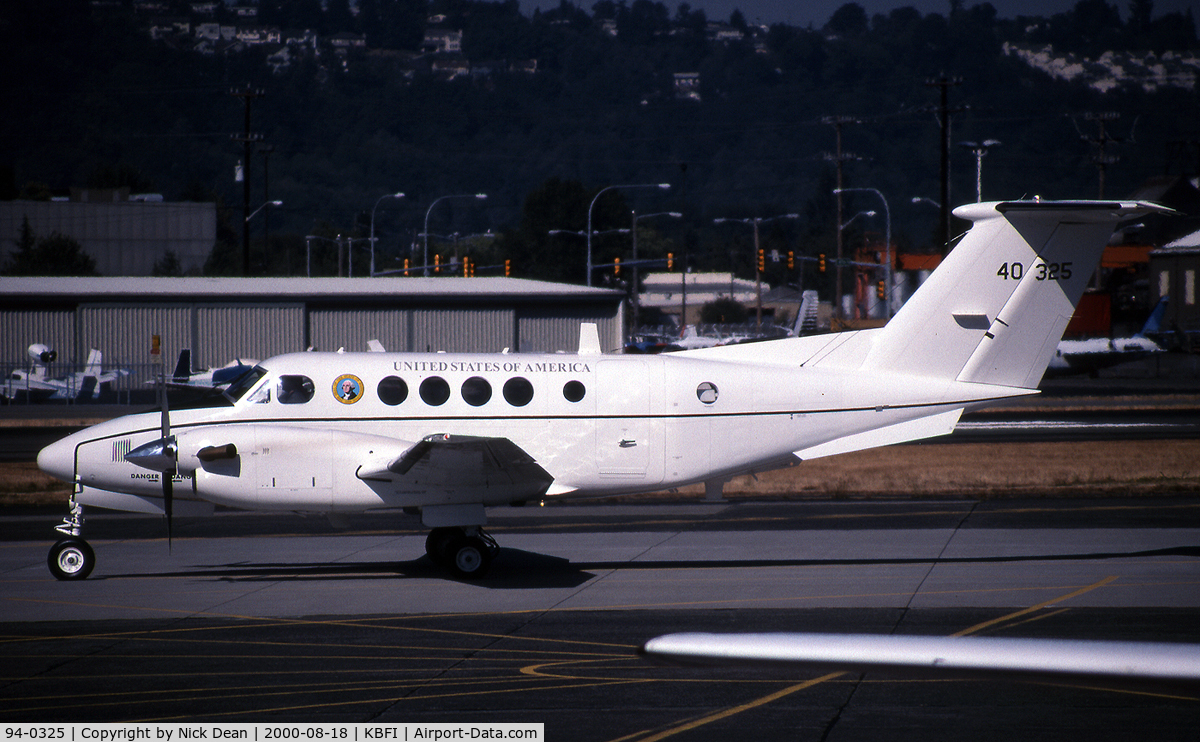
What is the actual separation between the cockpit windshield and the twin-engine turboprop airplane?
29mm

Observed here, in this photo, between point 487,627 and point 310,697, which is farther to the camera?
point 487,627

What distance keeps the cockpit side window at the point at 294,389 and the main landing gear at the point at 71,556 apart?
3.00 meters

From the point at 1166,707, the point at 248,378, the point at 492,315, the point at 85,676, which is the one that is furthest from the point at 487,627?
the point at 492,315

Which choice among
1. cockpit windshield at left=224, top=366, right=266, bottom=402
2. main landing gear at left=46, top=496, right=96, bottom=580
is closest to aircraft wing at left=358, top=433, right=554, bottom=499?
cockpit windshield at left=224, top=366, right=266, bottom=402

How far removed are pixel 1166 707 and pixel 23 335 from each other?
170ft

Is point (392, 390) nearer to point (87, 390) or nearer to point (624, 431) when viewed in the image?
point (624, 431)

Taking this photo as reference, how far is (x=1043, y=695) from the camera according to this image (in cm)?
902

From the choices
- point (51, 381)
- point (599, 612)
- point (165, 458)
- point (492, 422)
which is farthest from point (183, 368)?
point (599, 612)

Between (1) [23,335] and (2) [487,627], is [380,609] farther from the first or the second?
(1) [23,335]

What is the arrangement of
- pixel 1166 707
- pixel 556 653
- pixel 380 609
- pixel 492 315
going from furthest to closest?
pixel 492 315, pixel 380 609, pixel 556 653, pixel 1166 707

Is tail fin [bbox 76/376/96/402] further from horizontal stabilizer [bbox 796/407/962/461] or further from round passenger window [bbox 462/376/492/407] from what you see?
horizontal stabilizer [bbox 796/407/962/461]

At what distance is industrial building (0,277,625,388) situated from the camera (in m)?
48.8
